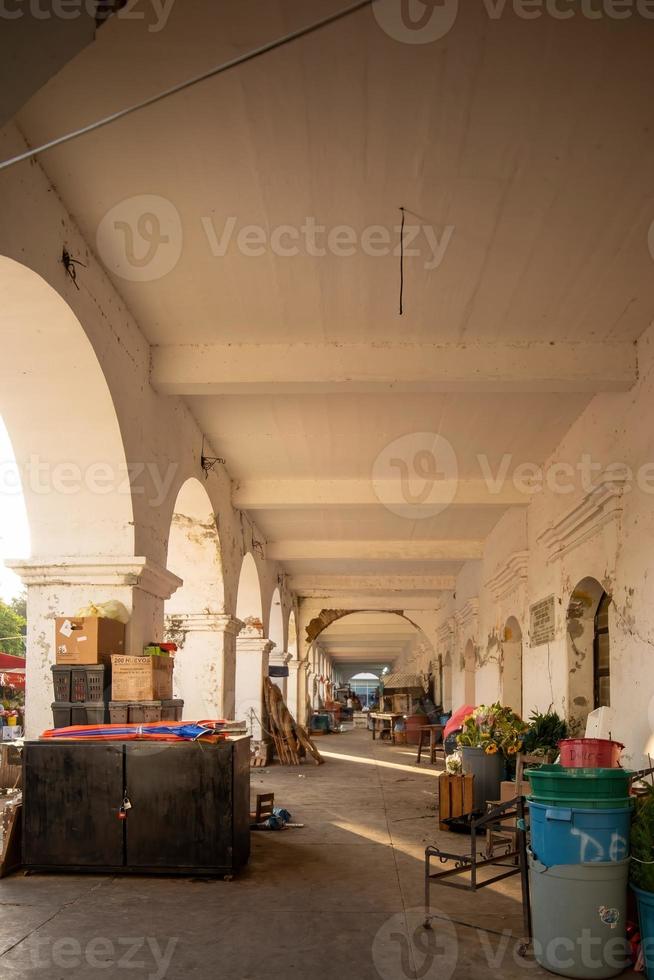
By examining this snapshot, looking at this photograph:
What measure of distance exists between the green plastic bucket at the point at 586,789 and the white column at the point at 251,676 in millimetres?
11431

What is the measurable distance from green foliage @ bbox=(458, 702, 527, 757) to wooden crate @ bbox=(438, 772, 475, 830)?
32.9 inches

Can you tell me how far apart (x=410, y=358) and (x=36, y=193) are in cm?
342

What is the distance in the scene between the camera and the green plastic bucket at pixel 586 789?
4492 millimetres

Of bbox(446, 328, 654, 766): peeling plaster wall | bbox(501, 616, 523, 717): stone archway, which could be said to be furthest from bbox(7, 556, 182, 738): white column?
bbox(501, 616, 523, 717): stone archway

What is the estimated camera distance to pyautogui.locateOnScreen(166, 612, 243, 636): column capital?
11.8 m

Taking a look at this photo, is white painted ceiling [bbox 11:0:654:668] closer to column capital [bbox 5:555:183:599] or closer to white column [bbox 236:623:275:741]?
column capital [bbox 5:555:183:599]

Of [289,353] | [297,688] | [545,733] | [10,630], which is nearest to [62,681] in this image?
[289,353]

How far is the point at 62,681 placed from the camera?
652cm

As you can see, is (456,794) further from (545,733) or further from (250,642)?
(250,642)

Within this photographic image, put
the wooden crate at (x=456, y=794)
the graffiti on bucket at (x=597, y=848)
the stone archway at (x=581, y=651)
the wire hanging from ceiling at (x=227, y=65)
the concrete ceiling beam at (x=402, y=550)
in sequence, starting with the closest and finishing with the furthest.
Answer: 1. the wire hanging from ceiling at (x=227, y=65)
2. the graffiti on bucket at (x=597, y=848)
3. the wooden crate at (x=456, y=794)
4. the stone archway at (x=581, y=651)
5. the concrete ceiling beam at (x=402, y=550)

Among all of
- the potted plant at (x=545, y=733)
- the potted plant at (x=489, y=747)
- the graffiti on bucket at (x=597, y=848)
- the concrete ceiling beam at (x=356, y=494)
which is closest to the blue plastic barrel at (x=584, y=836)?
the graffiti on bucket at (x=597, y=848)

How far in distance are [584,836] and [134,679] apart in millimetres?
A: 3427

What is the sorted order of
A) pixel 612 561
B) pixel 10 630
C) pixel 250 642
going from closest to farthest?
pixel 612 561, pixel 250 642, pixel 10 630

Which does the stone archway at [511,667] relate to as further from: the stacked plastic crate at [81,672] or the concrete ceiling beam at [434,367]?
the stacked plastic crate at [81,672]
